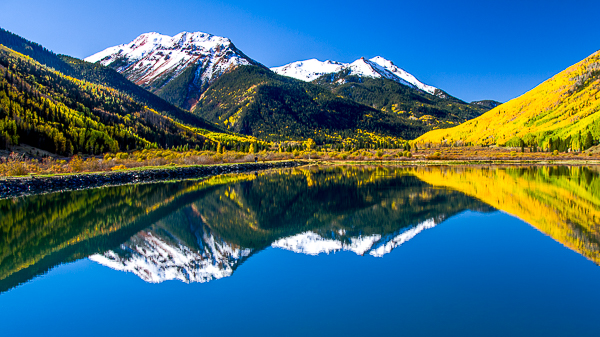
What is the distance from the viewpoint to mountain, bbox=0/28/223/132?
132 metres

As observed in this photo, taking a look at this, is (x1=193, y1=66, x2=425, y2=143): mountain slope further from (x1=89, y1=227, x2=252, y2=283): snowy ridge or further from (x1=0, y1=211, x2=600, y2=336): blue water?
(x1=0, y1=211, x2=600, y2=336): blue water

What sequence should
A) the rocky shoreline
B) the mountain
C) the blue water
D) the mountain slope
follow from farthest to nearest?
1. the mountain slope
2. the mountain
3. the rocky shoreline
4. the blue water

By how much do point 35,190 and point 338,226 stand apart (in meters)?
20.2

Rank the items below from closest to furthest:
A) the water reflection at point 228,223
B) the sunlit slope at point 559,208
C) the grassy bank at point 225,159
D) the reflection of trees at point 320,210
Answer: the water reflection at point 228,223, the sunlit slope at point 559,208, the reflection of trees at point 320,210, the grassy bank at point 225,159

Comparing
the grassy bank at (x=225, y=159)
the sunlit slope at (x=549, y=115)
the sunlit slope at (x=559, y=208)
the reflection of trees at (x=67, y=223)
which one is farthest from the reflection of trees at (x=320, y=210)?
the sunlit slope at (x=549, y=115)

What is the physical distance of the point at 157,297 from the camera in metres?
6.36

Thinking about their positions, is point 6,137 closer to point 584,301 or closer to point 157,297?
point 157,297

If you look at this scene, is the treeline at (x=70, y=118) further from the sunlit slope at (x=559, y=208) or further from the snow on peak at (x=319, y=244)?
the sunlit slope at (x=559, y=208)

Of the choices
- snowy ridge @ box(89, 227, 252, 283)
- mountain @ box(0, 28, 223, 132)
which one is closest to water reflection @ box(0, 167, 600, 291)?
snowy ridge @ box(89, 227, 252, 283)

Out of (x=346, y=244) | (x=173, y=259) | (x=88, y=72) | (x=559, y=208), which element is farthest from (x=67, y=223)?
(x=88, y=72)

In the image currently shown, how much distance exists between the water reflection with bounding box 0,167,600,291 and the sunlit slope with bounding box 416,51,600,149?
2813 inches

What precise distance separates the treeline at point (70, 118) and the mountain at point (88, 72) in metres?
42.8

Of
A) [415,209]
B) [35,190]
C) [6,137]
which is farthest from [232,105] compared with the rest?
[415,209]

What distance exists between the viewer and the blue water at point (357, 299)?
5035mm
